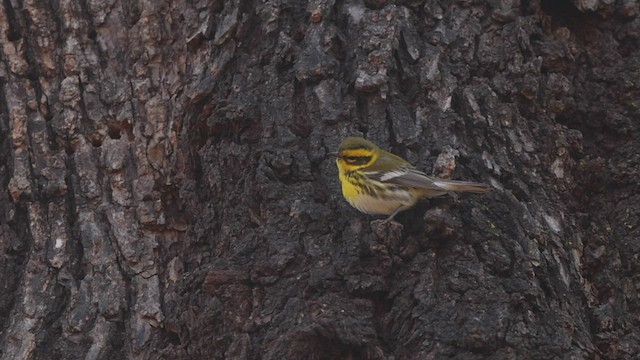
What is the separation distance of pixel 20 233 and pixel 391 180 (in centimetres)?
155

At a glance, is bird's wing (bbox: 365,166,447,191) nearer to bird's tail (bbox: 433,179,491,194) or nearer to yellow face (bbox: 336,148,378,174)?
bird's tail (bbox: 433,179,491,194)

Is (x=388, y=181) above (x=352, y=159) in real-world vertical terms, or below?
below

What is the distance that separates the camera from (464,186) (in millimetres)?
3646

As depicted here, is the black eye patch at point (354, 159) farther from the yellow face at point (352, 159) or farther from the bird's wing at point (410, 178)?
the bird's wing at point (410, 178)

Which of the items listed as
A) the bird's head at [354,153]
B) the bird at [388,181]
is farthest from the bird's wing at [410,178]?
the bird's head at [354,153]

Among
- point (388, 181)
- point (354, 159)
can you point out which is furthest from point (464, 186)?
point (388, 181)

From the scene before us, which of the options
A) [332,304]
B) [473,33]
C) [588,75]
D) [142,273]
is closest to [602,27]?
[588,75]

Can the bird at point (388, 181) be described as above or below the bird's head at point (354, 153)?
below

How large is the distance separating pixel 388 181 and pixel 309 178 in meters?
0.42

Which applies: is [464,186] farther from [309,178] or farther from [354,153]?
[309,178]

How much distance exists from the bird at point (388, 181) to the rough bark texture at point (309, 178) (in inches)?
2.1

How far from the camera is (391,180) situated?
4.10 meters

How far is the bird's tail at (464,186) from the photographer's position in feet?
12.0

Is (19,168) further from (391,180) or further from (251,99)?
(391,180)
